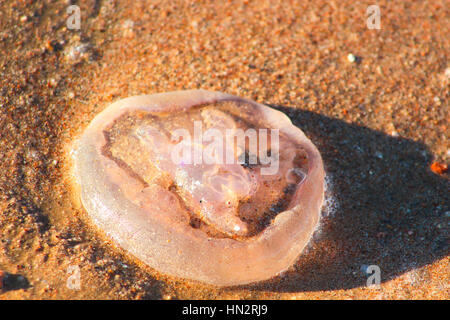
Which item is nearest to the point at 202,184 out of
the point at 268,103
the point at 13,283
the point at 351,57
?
the point at 268,103

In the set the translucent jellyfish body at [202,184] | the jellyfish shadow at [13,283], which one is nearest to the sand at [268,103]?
the jellyfish shadow at [13,283]

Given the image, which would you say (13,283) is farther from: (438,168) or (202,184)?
(438,168)

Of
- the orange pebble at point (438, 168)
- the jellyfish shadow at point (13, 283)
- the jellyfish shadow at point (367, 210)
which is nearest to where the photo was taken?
the jellyfish shadow at point (13, 283)

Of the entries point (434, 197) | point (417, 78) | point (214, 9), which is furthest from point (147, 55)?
point (434, 197)

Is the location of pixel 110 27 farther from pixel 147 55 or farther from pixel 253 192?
pixel 253 192

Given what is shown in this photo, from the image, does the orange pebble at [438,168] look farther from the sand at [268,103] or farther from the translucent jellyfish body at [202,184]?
the translucent jellyfish body at [202,184]
